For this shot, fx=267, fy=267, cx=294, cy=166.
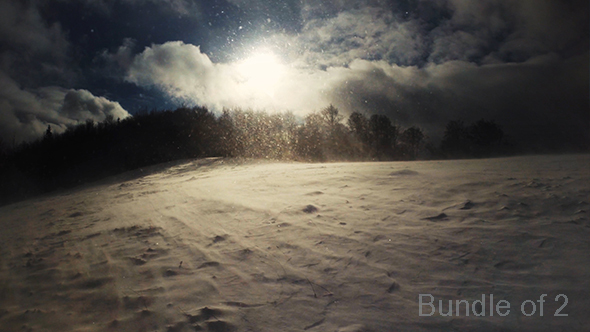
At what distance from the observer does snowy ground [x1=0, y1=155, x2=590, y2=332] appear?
7.03 feet

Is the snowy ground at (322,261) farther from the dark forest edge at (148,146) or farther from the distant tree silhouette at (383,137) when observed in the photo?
the distant tree silhouette at (383,137)

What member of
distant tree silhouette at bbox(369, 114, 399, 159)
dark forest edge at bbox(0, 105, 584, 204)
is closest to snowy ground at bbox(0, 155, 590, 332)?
dark forest edge at bbox(0, 105, 584, 204)

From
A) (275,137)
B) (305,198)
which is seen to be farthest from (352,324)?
(275,137)

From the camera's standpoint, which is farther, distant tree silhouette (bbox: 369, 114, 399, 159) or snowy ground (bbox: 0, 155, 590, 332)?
distant tree silhouette (bbox: 369, 114, 399, 159)

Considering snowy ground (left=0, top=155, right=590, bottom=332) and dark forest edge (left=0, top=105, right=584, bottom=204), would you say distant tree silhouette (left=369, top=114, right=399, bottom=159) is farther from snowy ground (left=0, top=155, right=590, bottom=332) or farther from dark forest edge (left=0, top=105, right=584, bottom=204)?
snowy ground (left=0, top=155, right=590, bottom=332)

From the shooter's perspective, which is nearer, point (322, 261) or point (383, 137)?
point (322, 261)

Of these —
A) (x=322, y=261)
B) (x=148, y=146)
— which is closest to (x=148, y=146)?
(x=148, y=146)

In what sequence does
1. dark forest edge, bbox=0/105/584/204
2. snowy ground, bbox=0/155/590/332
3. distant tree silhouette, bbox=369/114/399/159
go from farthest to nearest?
distant tree silhouette, bbox=369/114/399/159
dark forest edge, bbox=0/105/584/204
snowy ground, bbox=0/155/590/332

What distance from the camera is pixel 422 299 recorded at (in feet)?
7.23

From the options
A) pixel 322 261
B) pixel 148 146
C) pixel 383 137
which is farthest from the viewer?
pixel 383 137

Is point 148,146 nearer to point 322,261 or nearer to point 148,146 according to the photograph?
point 148,146

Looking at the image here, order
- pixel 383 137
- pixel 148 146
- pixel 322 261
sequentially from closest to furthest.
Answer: pixel 322 261 < pixel 148 146 < pixel 383 137

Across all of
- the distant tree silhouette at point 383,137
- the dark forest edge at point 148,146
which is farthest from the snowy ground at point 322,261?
the distant tree silhouette at point 383,137

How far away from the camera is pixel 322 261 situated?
2865 millimetres
